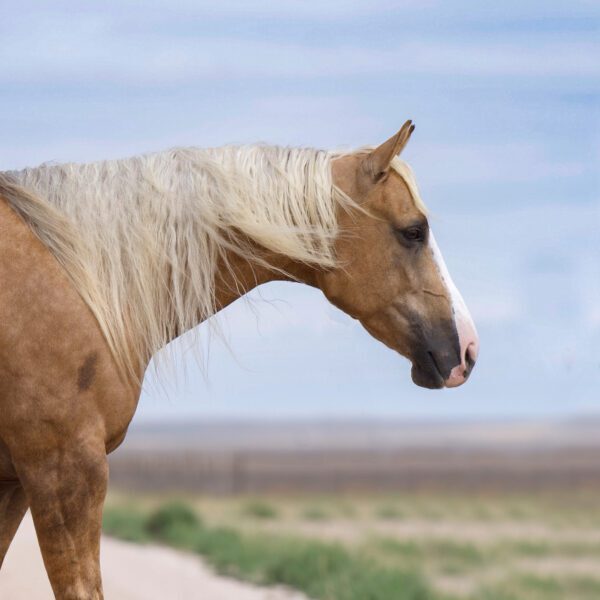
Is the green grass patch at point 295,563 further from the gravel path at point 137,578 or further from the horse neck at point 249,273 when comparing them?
the horse neck at point 249,273

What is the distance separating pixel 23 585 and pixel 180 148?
4253 mm

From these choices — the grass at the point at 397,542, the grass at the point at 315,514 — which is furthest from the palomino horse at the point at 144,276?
the grass at the point at 315,514

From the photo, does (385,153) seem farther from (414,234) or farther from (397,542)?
(397,542)

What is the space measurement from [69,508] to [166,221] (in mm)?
1108

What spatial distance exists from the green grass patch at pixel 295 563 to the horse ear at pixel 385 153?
17.1 ft

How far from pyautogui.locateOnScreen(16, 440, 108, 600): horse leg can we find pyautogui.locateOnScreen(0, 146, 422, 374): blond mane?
1.25ft

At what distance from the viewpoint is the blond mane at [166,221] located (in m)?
3.81

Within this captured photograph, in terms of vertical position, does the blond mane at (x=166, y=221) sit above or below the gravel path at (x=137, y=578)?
above

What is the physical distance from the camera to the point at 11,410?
3.59m

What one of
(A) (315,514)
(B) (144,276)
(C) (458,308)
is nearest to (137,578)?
(B) (144,276)

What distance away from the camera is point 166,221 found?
392 centimetres

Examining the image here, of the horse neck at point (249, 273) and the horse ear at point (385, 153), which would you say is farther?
the horse neck at point (249, 273)

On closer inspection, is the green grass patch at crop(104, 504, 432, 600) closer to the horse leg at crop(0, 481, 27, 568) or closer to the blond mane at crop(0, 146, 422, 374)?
the horse leg at crop(0, 481, 27, 568)

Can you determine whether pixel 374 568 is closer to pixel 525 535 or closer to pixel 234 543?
pixel 234 543
